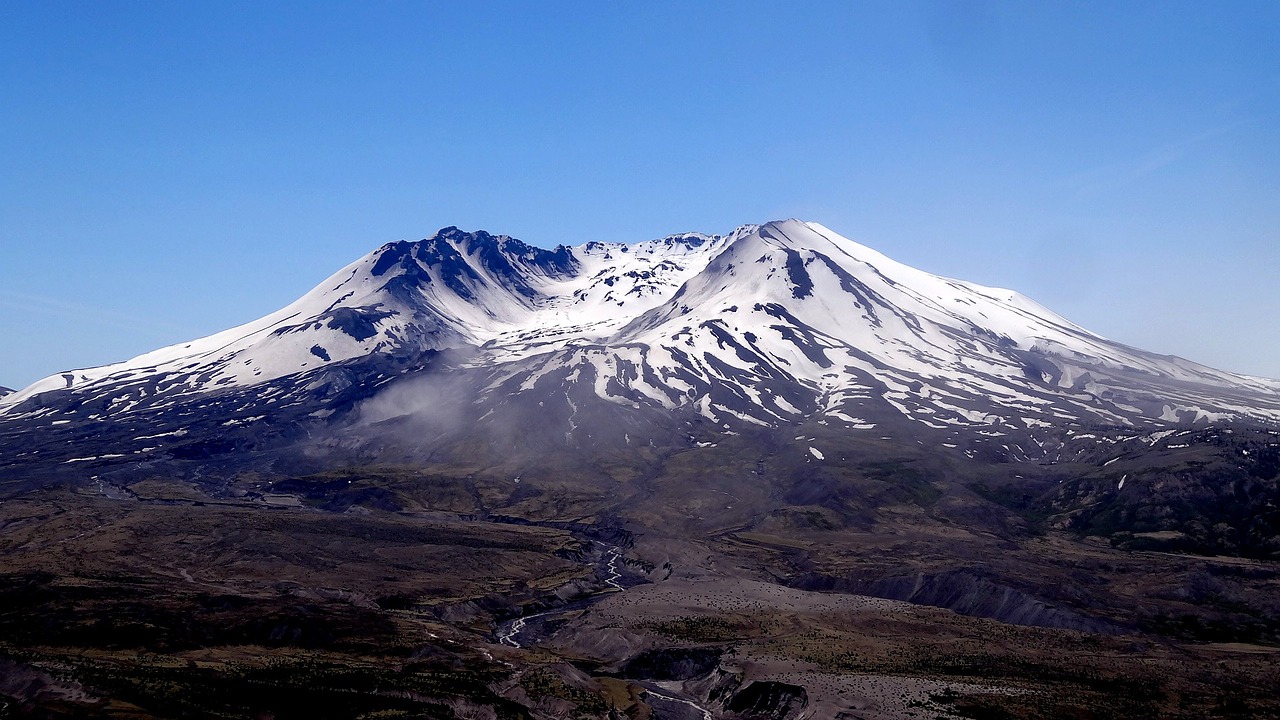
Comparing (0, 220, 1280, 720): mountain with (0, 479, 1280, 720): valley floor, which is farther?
(0, 220, 1280, 720): mountain

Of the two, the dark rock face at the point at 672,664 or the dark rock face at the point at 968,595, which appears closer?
the dark rock face at the point at 672,664

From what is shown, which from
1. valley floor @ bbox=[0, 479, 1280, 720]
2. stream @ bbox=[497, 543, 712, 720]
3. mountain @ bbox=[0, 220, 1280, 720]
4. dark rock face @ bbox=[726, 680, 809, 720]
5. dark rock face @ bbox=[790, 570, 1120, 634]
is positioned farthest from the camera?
dark rock face @ bbox=[790, 570, 1120, 634]

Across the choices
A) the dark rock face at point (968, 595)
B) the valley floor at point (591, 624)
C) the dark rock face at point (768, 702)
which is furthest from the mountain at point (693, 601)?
the valley floor at point (591, 624)

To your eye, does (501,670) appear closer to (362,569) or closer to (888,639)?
(888,639)

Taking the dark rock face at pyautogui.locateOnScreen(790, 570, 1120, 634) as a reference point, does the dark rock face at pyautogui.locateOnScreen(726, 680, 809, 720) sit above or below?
above

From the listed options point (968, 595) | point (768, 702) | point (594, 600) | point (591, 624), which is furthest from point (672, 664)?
point (968, 595)

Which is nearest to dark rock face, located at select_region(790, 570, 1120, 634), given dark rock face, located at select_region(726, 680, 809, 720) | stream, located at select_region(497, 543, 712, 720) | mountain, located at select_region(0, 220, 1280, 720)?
mountain, located at select_region(0, 220, 1280, 720)

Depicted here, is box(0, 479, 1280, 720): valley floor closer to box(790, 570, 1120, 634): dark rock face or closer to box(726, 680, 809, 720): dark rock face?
box(726, 680, 809, 720): dark rock face

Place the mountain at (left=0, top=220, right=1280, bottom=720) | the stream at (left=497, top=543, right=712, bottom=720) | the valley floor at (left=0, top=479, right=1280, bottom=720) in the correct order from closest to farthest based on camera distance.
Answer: the valley floor at (left=0, top=479, right=1280, bottom=720)
the mountain at (left=0, top=220, right=1280, bottom=720)
the stream at (left=497, top=543, right=712, bottom=720)

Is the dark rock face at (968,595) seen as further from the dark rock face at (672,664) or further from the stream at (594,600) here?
the dark rock face at (672,664)
